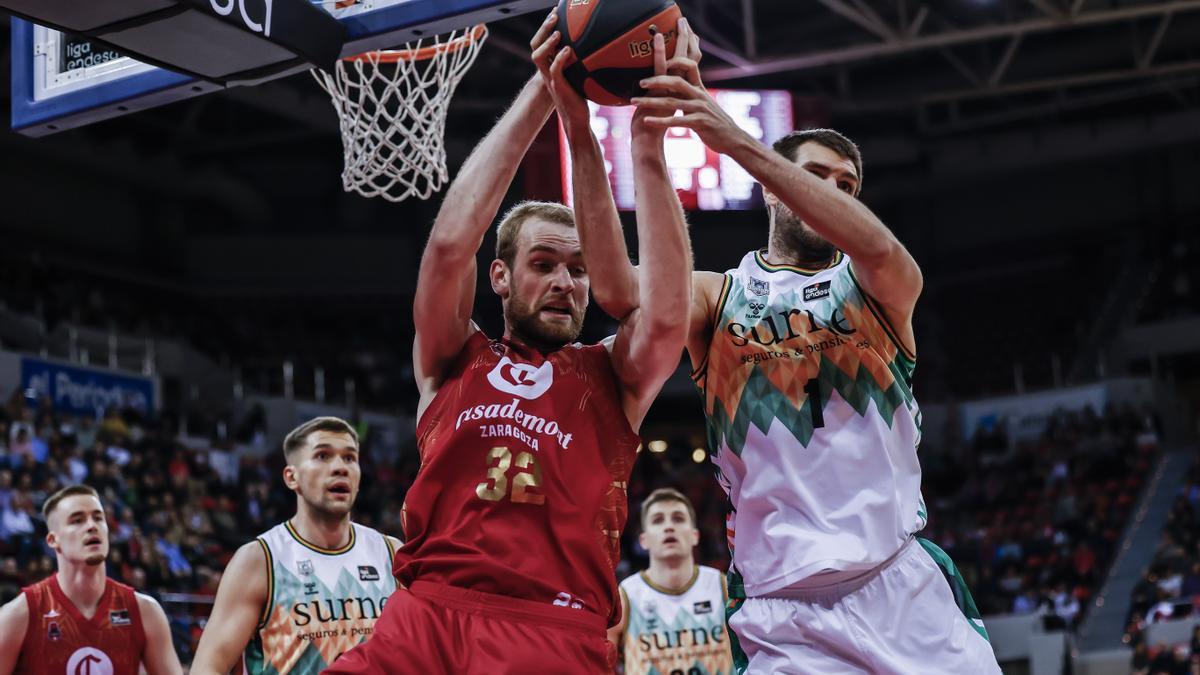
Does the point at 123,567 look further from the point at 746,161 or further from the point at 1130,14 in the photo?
the point at 1130,14

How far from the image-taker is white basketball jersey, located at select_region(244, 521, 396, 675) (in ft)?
18.4

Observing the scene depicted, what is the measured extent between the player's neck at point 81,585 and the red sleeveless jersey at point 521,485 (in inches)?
163

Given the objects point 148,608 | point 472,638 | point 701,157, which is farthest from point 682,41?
point 701,157

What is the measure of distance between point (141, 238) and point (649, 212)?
23180 millimetres

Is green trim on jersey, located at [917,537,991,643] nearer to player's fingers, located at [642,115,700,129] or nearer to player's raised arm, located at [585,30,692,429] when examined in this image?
player's raised arm, located at [585,30,692,429]

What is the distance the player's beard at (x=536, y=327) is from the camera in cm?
352

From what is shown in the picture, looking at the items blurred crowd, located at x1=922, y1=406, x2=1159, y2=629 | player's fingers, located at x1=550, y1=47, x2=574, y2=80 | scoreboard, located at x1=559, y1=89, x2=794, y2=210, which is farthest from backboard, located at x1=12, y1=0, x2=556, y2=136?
blurred crowd, located at x1=922, y1=406, x2=1159, y2=629

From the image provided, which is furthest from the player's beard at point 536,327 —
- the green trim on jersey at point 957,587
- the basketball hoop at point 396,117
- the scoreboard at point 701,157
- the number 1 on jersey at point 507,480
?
the scoreboard at point 701,157

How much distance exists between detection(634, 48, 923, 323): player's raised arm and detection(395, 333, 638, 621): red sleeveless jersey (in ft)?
2.23

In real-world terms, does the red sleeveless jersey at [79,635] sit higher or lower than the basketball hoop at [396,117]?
lower

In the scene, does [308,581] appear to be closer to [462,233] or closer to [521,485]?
[521,485]

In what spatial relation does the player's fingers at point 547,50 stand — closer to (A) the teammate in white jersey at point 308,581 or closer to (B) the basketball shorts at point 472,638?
(B) the basketball shorts at point 472,638

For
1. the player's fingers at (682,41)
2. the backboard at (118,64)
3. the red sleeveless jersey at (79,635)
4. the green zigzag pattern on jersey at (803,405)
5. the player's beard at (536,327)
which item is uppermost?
the backboard at (118,64)

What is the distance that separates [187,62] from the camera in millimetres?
4934
